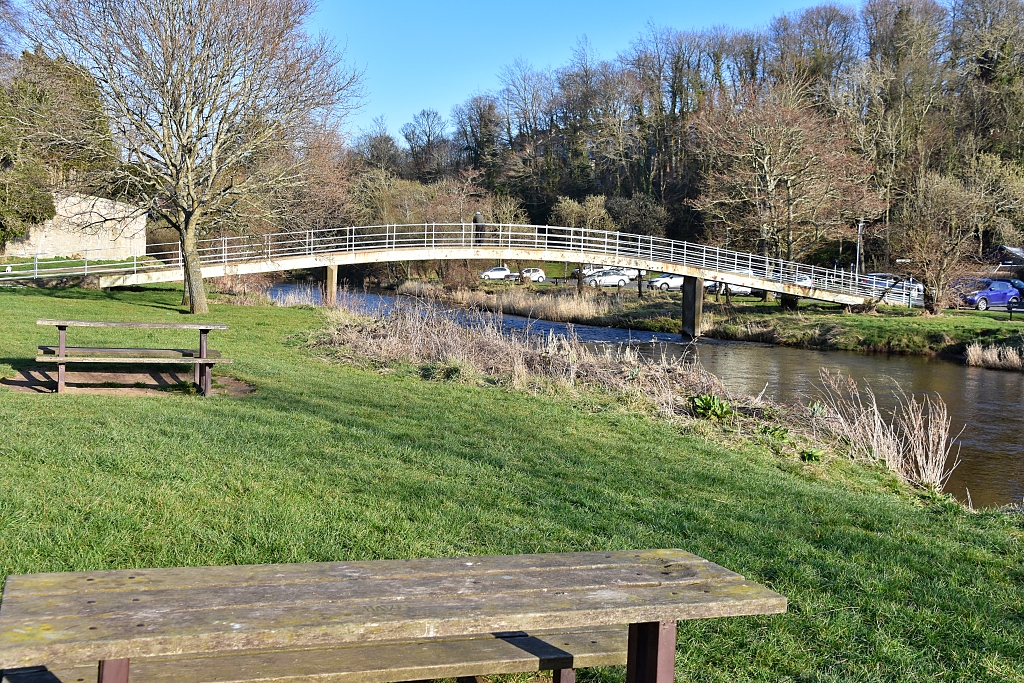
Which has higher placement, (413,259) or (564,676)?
(413,259)

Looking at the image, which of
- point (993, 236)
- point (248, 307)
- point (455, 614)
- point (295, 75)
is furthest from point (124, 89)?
point (993, 236)

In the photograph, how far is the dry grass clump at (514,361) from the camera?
46.2 feet

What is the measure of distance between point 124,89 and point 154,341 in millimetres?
9779

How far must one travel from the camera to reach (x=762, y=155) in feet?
123

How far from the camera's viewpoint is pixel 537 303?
37.8 m

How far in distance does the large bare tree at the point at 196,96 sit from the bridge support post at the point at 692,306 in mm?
15648

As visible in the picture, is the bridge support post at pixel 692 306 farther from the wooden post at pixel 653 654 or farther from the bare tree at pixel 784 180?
the wooden post at pixel 653 654

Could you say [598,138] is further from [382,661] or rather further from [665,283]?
[382,661]

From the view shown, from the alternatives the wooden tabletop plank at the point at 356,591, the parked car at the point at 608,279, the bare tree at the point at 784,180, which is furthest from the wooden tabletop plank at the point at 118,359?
the parked car at the point at 608,279

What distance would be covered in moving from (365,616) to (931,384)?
21183 millimetres

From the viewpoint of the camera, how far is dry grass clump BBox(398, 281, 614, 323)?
1454 inches

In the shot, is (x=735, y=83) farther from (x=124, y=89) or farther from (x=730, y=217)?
(x=124, y=89)

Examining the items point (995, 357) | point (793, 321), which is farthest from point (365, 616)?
point (793, 321)

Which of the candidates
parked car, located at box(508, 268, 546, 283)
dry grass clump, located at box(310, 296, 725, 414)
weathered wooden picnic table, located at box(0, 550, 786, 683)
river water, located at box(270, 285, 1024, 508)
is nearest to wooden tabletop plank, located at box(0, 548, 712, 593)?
weathered wooden picnic table, located at box(0, 550, 786, 683)
